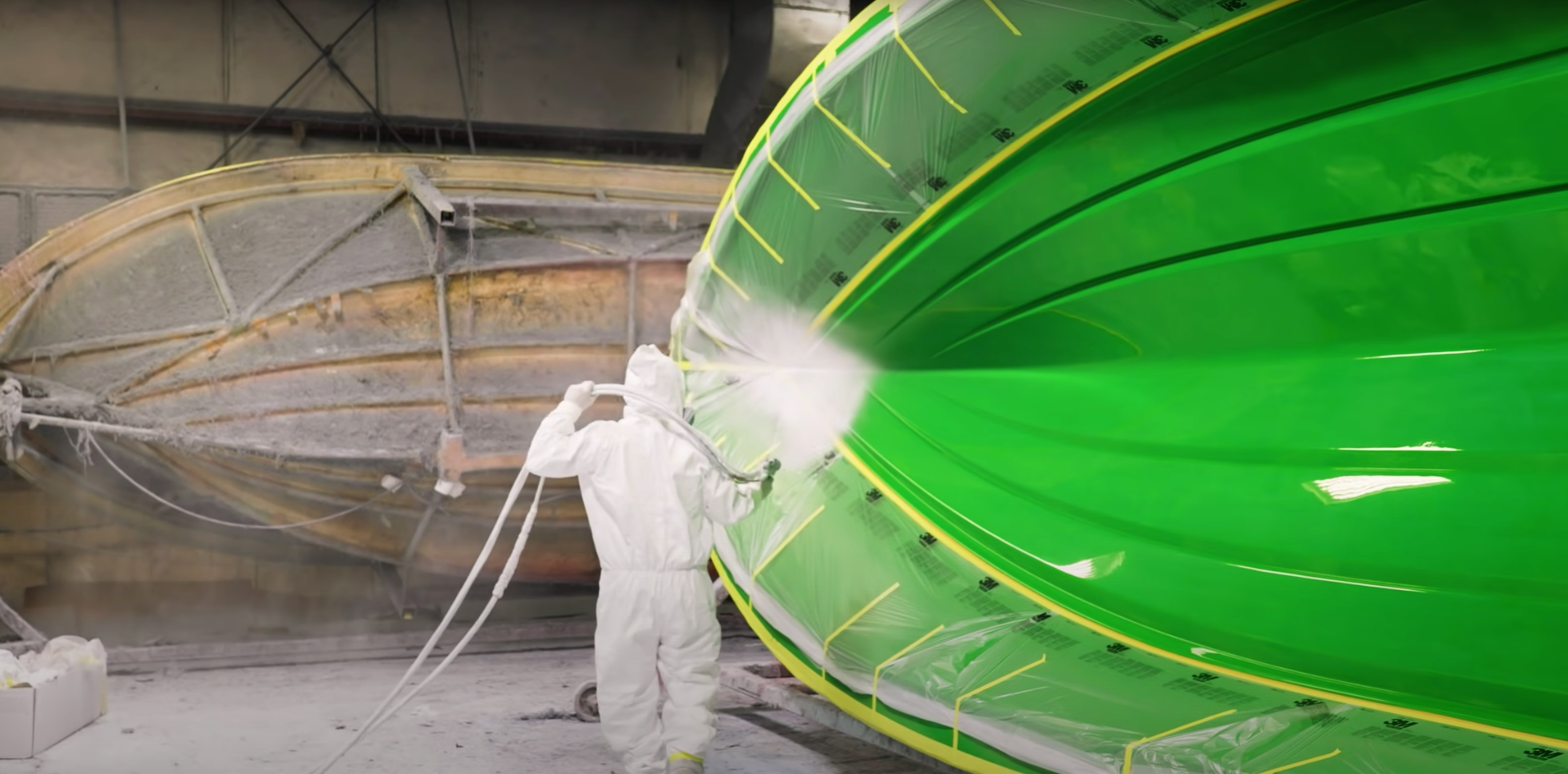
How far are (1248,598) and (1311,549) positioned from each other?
178 millimetres

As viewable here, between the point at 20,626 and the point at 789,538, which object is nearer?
the point at 789,538

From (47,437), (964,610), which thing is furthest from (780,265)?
(47,437)

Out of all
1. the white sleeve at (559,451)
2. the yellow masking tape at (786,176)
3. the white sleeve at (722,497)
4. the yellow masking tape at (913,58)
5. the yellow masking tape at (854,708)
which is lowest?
the yellow masking tape at (854,708)

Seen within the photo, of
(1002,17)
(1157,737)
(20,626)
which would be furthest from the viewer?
(20,626)

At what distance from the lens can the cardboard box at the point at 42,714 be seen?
3188 millimetres

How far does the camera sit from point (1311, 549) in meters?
2.66

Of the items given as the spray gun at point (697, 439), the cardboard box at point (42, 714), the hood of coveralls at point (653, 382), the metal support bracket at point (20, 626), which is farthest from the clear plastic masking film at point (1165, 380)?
the metal support bracket at point (20, 626)

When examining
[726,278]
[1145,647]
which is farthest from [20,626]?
[1145,647]

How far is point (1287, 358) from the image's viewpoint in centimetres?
284

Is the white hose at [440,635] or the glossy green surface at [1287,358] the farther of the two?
the white hose at [440,635]

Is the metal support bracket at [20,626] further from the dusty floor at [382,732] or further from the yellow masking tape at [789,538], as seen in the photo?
the yellow masking tape at [789,538]

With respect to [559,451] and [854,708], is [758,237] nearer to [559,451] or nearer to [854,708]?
[559,451]

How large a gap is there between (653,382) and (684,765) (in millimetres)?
996

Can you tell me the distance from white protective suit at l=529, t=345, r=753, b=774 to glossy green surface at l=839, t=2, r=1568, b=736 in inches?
21.2
